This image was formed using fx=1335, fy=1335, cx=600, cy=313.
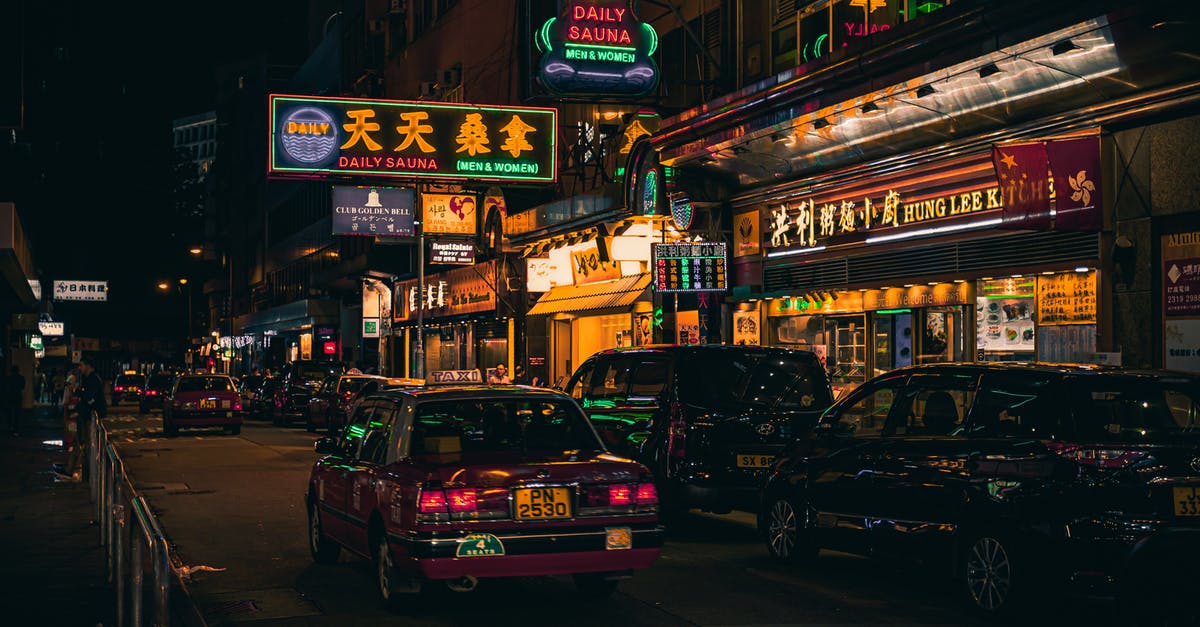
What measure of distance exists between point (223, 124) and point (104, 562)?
106769 millimetres

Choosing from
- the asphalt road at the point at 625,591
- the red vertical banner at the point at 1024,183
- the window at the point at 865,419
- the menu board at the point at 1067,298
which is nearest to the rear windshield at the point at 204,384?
the asphalt road at the point at 625,591

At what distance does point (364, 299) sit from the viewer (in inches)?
2079

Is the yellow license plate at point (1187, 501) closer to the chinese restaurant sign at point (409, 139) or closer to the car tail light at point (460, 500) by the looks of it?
the car tail light at point (460, 500)

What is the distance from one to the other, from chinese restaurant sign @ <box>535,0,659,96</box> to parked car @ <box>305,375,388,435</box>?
8687 mm

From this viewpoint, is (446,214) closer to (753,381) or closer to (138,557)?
(753,381)

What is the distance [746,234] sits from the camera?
23.9 metres

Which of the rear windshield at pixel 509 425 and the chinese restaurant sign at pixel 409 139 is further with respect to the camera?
the chinese restaurant sign at pixel 409 139

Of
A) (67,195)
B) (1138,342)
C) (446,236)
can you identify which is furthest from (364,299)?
(1138,342)

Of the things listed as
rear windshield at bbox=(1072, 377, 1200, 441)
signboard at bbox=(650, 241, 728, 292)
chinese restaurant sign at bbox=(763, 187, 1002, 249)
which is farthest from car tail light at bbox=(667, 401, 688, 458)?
signboard at bbox=(650, 241, 728, 292)

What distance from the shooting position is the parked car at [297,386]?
3800cm

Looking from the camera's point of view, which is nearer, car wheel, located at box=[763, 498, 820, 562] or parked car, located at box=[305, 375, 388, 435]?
car wheel, located at box=[763, 498, 820, 562]

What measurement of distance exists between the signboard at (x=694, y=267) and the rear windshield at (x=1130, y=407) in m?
A: 14.2

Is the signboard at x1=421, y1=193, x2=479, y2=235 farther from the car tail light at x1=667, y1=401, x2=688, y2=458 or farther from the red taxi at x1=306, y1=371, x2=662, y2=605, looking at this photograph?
the red taxi at x1=306, y1=371, x2=662, y2=605

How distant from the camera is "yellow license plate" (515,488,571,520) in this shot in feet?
27.9
